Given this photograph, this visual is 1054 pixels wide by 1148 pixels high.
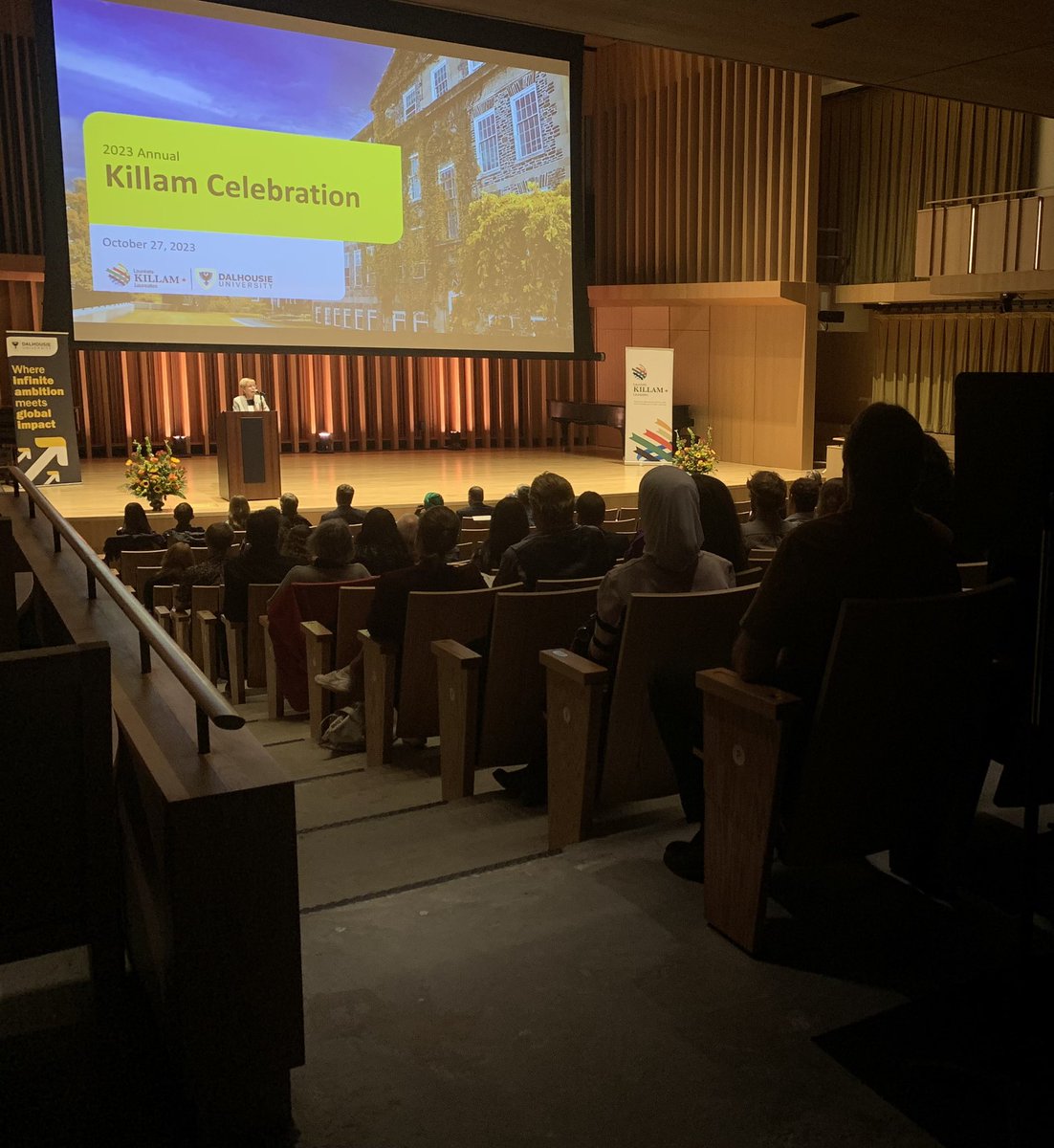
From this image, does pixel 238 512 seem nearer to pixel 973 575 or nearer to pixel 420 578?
pixel 420 578

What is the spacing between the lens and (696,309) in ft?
49.3

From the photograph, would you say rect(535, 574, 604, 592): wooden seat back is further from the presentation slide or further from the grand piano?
the grand piano

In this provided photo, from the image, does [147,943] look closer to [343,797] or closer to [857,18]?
[343,797]

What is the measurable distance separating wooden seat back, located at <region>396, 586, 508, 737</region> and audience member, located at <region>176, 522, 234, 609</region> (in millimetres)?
2642

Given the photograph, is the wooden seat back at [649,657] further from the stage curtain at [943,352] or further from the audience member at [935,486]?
the stage curtain at [943,352]

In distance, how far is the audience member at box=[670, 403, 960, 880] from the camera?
2.15 meters

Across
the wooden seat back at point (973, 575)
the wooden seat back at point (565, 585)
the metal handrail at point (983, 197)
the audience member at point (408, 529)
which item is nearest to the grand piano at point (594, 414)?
the metal handrail at point (983, 197)

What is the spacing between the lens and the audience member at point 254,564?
17.7ft

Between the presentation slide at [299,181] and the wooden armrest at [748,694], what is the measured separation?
8.80 meters

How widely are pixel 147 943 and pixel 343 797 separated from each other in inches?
67.5

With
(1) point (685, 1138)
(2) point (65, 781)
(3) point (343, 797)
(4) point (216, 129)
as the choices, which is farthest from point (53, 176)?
(1) point (685, 1138)

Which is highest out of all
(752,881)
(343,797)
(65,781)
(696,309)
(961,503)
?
(696,309)

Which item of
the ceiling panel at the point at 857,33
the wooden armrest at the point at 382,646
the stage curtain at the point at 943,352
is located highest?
the ceiling panel at the point at 857,33

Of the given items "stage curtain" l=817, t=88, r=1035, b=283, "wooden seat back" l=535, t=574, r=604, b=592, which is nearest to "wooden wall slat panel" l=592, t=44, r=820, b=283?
"stage curtain" l=817, t=88, r=1035, b=283
